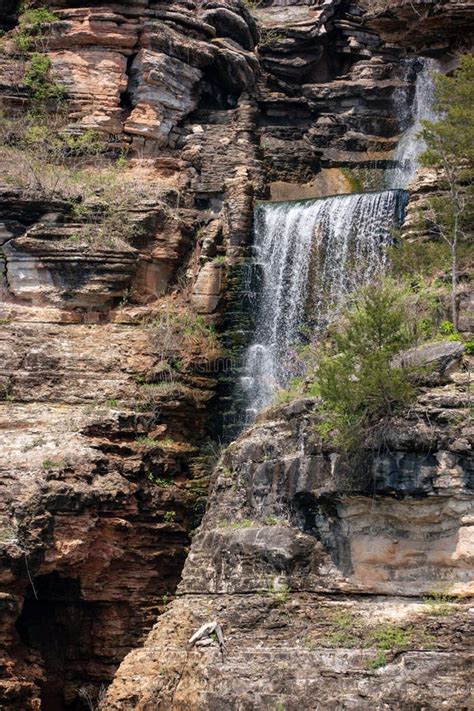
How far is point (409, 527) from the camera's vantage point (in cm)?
2466

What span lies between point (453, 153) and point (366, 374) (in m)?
9.00

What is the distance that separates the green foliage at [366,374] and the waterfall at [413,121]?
15.3 meters

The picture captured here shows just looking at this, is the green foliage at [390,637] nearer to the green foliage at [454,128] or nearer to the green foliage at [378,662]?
the green foliage at [378,662]

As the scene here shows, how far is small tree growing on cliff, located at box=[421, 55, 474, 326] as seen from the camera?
1244 inches

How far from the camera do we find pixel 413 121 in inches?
1692

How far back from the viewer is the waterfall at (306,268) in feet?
115

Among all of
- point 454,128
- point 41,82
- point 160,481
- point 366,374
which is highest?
point 41,82

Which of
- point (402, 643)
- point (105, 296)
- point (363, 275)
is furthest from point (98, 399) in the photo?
point (402, 643)

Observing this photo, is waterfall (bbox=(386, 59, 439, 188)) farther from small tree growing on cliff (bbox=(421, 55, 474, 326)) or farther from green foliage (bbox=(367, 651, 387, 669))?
green foliage (bbox=(367, 651, 387, 669))

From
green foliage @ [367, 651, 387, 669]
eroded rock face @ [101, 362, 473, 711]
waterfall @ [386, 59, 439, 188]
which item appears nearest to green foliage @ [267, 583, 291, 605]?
eroded rock face @ [101, 362, 473, 711]

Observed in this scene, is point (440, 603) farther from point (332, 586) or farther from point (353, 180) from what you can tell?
point (353, 180)

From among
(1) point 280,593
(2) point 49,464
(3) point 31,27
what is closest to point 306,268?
(2) point 49,464

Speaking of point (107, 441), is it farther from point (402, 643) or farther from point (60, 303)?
point (402, 643)

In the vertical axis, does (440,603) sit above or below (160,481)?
below
